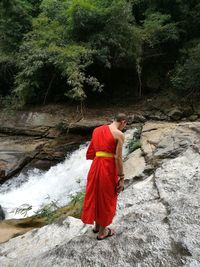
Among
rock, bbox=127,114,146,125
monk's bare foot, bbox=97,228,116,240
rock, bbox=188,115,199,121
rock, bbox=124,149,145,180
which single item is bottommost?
monk's bare foot, bbox=97,228,116,240

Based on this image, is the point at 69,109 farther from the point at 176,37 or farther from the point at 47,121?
the point at 176,37

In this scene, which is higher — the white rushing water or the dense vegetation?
the dense vegetation

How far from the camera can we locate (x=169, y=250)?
449 centimetres

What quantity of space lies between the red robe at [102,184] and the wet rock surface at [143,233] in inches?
15.0

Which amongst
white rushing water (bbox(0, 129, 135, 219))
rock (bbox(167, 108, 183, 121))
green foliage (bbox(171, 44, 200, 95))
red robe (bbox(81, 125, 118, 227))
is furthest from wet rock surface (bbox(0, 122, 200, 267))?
green foliage (bbox(171, 44, 200, 95))

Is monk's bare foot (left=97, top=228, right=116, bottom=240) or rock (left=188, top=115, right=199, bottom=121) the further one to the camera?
rock (left=188, top=115, right=199, bottom=121)

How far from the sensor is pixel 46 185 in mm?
9648

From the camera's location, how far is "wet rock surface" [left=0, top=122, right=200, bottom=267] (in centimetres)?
443

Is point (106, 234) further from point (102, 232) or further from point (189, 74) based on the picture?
point (189, 74)

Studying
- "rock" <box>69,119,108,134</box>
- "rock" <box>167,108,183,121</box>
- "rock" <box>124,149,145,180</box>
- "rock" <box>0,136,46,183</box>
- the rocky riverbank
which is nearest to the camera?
"rock" <box>124,149,145,180</box>

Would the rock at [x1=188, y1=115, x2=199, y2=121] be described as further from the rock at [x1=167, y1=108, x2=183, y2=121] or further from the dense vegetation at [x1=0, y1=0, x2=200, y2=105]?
the dense vegetation at [x1=0, y1=0, x2=200, y2=105]

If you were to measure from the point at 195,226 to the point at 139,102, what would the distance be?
932 centimetres

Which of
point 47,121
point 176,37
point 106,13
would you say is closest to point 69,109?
point 47,121

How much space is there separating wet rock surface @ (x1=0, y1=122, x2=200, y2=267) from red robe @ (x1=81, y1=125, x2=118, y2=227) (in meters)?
0.38
